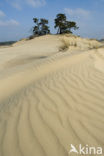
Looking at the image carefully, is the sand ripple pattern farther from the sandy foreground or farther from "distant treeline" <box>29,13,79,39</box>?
"distant treeline" <box>29,13,79,39</box>

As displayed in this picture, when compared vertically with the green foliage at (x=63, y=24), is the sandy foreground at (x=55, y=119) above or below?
below

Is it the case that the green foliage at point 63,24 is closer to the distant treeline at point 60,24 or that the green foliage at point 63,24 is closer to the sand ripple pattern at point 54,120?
the distant treeline at point 60,24

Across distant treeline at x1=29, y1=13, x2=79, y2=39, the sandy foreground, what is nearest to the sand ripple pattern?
the sandy foreground

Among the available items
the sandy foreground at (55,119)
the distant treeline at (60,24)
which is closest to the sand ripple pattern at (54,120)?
the sandy foreground at (55,119)

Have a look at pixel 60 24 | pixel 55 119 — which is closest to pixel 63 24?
pixel 60 24

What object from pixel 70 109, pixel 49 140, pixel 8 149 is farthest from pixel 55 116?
pixel 8 149

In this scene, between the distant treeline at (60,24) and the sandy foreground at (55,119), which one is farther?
the distant treeline at (60,24)

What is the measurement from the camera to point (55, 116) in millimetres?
1829

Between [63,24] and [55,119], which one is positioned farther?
[63,24]

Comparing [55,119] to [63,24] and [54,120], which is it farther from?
[63,24]

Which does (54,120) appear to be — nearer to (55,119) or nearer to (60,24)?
(55,119)

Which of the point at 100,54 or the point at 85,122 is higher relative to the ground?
the point at 100,54

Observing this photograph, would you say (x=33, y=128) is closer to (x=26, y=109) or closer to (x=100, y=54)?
(x=26, y=109)

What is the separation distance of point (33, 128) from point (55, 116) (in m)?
0.35
